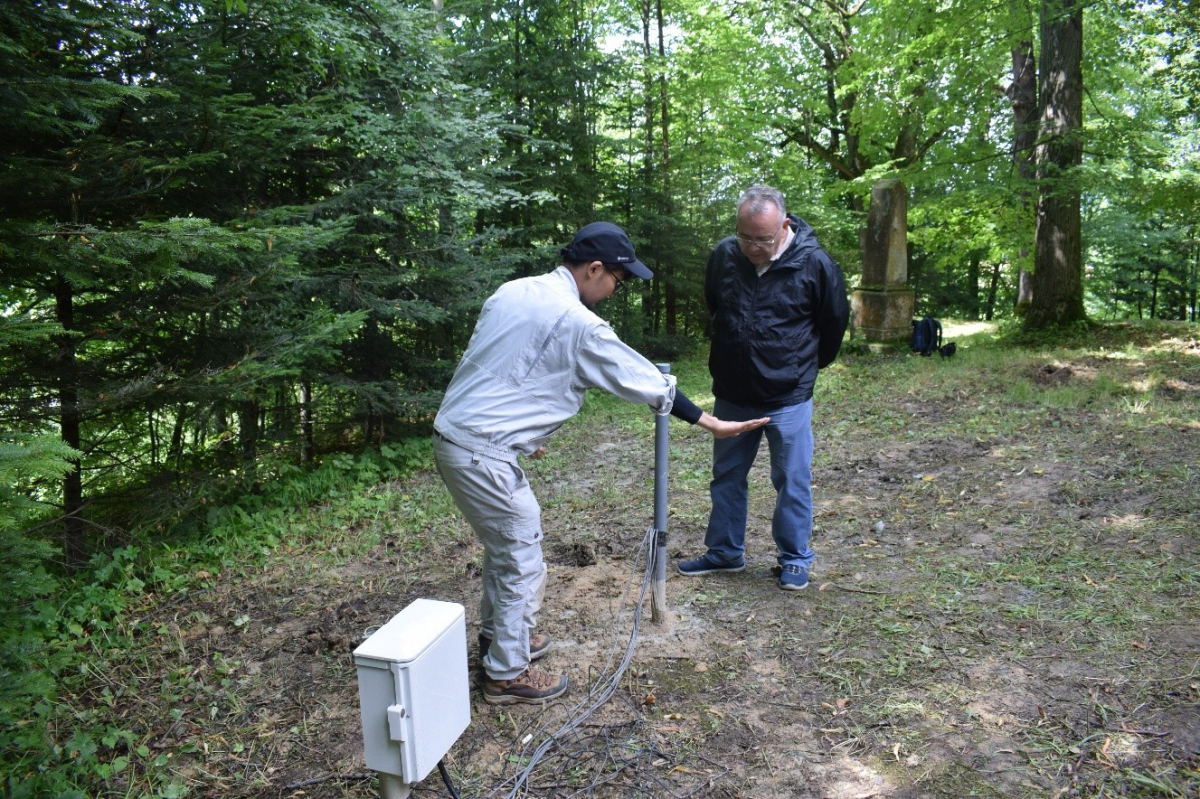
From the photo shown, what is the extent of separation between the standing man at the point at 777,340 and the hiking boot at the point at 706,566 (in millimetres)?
301

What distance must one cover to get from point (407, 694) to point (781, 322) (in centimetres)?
256

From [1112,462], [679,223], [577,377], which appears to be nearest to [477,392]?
[577,377]

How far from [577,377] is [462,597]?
194 cm

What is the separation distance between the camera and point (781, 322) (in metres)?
3.75

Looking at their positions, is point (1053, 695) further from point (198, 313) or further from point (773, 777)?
point (198, 313)

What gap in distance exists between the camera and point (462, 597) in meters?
4.14

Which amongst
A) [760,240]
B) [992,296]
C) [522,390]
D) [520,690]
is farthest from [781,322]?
[992,296]

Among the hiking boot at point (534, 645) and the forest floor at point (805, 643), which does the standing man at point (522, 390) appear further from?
the forest floor at point (805, 643)

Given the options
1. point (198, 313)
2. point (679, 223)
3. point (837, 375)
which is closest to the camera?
point (198, 313)

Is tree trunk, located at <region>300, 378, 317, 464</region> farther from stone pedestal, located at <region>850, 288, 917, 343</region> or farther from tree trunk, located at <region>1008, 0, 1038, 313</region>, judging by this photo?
tree trunk, located at <region>1008, 0, 1038, 313</region>

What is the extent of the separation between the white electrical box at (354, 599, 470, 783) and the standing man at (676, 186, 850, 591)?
2.10 metres

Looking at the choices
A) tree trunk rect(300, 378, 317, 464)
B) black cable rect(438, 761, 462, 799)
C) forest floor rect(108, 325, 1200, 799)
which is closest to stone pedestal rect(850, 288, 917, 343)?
forest floor rect(108, 325, 1200, 799)

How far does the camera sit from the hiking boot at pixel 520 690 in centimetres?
302

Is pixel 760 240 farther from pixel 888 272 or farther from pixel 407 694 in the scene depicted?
pixel 888 272
